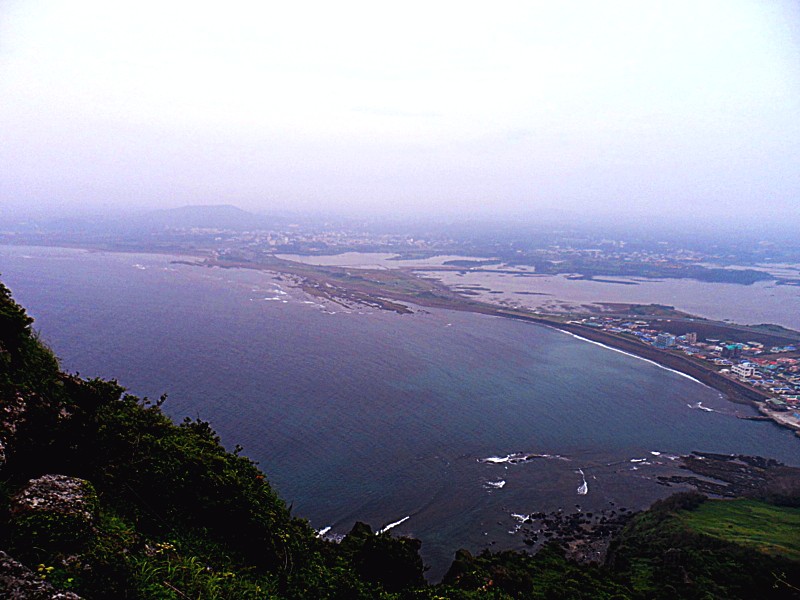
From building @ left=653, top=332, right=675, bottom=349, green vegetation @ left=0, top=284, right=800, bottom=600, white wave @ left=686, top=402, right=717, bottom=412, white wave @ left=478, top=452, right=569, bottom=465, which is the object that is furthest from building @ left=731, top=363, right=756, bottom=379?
green vegetation @ left=0, top=284, right=800, bottom=600

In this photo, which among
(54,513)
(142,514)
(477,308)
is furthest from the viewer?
(477,308)

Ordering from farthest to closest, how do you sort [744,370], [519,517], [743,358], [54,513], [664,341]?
1. [664,341]
2. [743,358]
3. [744,370]
4. [519,517]
5. [54,513]

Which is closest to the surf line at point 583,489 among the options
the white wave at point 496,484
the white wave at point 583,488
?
the white wave at point 583,488

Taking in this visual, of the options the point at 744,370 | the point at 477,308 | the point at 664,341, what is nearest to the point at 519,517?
the point at 744,370

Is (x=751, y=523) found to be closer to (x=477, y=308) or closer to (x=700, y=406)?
(x=700, y=406)

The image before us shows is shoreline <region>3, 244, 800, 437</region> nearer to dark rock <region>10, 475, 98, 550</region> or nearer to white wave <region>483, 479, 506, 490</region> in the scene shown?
white wave <region>483, 479, 506, 490</region>

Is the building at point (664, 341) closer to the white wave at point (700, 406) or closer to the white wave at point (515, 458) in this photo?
the white wave at point (700, 406)

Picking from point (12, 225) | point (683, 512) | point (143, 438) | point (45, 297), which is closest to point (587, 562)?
point (683, 512)
